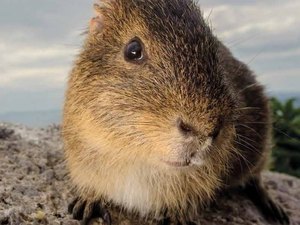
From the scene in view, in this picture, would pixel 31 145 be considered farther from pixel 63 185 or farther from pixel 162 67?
pixel 162 67

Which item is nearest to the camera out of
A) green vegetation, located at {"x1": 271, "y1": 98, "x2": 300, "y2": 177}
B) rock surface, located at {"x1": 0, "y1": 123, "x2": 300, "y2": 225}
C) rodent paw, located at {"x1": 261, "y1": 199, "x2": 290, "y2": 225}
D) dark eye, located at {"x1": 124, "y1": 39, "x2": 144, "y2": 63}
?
dark eye, located at {"x1": 124, "y1": 39, "x2": 144, "y2": 63}

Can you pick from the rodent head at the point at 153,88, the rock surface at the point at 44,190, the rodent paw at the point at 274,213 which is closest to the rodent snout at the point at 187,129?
the rodent head at the point at 153,88

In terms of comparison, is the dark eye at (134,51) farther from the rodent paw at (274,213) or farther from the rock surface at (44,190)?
the rodent paw at (274,213)

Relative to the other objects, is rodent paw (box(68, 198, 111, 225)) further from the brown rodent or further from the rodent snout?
the rodent snout

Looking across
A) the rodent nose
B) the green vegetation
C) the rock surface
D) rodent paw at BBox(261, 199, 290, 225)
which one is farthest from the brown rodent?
the green vegetation

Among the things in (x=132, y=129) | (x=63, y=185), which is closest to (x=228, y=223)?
(x=63, y=185)

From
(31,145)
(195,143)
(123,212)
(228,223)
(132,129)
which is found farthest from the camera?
(31,145)

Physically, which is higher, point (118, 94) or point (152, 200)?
point (118, 94)
